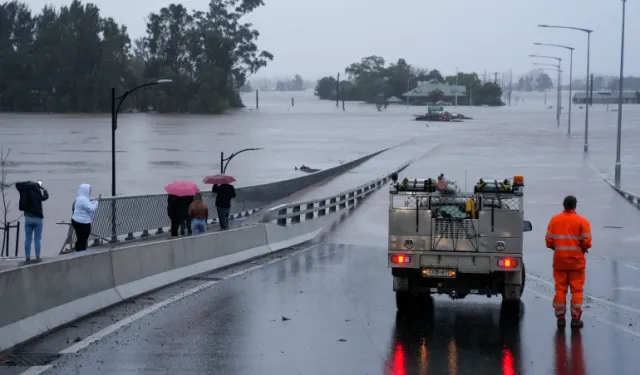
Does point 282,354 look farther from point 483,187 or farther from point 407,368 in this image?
point 483,187

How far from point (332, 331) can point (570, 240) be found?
319 centimetres

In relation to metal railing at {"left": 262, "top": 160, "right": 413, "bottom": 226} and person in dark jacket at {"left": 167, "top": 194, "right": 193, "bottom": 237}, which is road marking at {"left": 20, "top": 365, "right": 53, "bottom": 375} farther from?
person in dark jacket at {"left": 167, "top": 194, "right": 193, "bottom": 237}

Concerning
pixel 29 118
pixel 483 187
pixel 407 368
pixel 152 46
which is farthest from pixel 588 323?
pixel 152 46

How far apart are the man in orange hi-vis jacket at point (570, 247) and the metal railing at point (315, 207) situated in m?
12.1

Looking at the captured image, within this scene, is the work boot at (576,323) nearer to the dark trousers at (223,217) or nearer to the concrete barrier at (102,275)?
the concrete barrier at (102,275)

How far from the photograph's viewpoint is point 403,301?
14.2 meters

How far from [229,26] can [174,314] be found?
165517 mm

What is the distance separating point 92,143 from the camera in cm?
9275

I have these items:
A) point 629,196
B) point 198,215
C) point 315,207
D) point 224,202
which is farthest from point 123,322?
point 629,196

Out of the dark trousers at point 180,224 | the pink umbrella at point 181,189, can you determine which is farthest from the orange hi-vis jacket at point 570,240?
the pink umbrella at point 181,189

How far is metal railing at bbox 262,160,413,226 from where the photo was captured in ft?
82.0

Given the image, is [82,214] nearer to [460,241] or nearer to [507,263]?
[460,241]

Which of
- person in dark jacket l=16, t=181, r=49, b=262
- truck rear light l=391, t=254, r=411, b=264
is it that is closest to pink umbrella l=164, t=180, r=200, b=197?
Answer: person in dark jacket l=16, t=181, r=49, b=262

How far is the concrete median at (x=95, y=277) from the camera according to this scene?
11.2 metres
